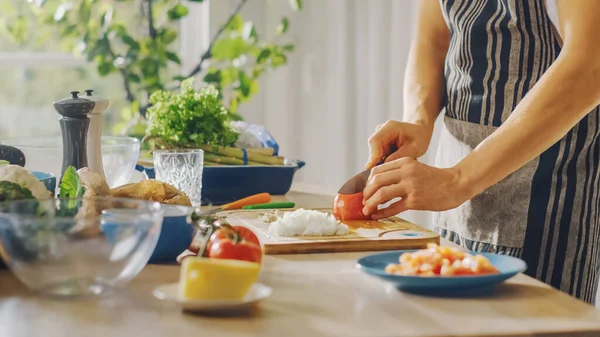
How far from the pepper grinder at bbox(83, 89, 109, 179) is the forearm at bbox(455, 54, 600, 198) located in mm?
707

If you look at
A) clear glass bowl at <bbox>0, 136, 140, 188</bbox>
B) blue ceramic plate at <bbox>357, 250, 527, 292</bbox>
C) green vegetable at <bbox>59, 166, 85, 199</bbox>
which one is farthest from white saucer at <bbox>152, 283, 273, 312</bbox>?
clear glass bowl at <bbox>0, 136, 140, 188</bbox>


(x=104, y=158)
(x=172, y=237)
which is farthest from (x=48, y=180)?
(x=104, y=158)

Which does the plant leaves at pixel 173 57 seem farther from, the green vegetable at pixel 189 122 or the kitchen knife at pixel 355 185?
the kitchen knife at pixel 355 185

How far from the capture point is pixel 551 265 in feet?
5.69

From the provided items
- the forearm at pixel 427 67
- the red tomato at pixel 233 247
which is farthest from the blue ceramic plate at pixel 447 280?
the forearm at pixel 427 67

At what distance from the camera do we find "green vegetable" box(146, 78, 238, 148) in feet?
6.73

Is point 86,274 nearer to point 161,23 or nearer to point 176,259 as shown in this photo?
point 176,259

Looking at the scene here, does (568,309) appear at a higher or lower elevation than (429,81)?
lower

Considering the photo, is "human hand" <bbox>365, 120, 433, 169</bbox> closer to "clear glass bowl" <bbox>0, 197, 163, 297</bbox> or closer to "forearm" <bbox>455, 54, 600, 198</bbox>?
"forearm" <bbox>455, 54, 600, 198</bbox>

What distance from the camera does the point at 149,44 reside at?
333cm

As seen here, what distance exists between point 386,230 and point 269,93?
222cm

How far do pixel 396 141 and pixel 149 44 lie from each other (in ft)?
5.76

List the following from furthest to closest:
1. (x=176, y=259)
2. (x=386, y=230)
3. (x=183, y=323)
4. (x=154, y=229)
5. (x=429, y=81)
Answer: (x=429, y=81), (x=386, y=230), (x=176, y=259), (x=154, y=229), (x=183, y=323)

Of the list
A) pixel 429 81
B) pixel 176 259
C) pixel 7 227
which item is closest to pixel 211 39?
pixel 429 81
